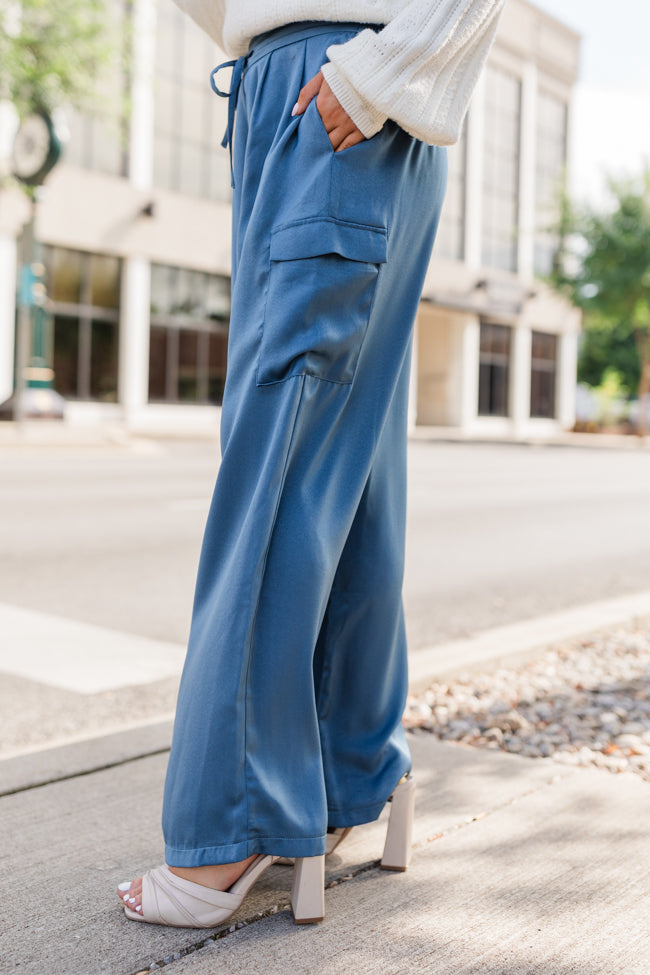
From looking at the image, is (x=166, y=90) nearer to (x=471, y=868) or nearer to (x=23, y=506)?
(x=23, y=506)

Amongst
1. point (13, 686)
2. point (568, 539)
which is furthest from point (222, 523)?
point (568, 539)

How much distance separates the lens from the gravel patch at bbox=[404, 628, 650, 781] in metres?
2.96

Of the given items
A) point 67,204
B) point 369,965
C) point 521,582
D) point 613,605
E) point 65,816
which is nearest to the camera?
point 369,965

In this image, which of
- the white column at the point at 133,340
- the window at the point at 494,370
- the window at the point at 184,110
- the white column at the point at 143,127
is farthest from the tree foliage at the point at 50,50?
the window at the point at 494,370

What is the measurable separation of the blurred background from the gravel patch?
2.74ft

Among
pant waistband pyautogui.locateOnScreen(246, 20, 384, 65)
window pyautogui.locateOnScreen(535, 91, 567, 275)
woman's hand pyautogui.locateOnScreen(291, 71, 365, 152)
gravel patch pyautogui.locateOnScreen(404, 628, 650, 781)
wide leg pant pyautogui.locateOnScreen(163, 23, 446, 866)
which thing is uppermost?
window pyautogui.locateOnScreen(535, 91, 567, 275)

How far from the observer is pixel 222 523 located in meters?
1.76

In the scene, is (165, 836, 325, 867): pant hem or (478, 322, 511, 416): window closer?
(165, 836, 325, 867): pant hem

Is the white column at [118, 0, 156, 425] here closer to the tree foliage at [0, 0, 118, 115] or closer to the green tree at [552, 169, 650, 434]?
the tree foliage at [0, 0, 118, 115]

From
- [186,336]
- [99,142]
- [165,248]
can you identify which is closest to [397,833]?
[99,142]

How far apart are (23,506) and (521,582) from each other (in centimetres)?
423

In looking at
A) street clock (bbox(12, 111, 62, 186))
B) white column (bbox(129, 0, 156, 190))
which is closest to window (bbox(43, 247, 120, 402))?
white column (bbox(129, 0, 156, 190))

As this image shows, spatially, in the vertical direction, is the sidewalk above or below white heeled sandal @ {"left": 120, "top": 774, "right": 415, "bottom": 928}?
below

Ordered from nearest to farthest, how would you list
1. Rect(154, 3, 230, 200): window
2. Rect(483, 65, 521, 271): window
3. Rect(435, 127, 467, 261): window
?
Rect(154, 3, 230, 200): window < Rect(435, 127, 467, 261): window < Rect(483, 65, 521, 271): window
